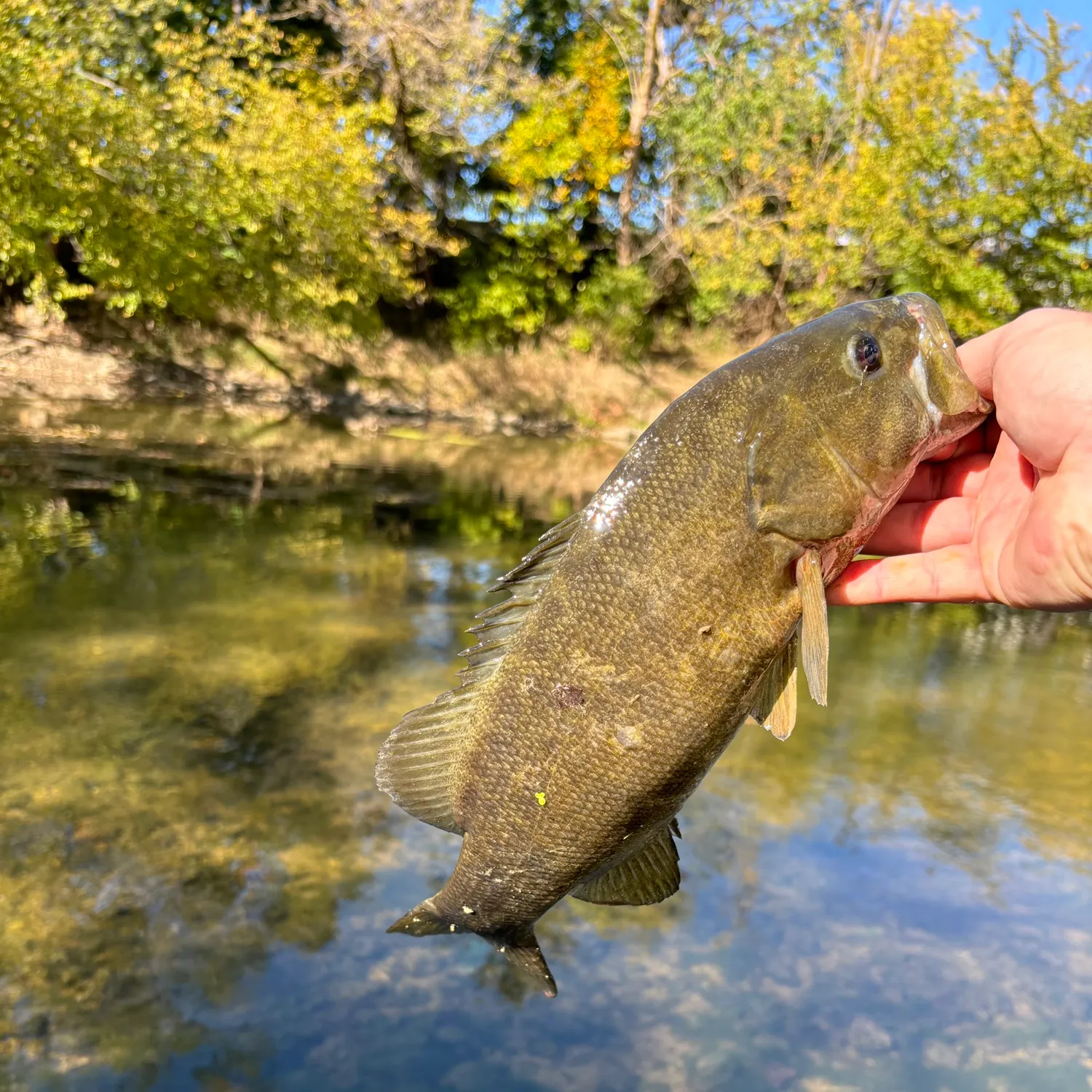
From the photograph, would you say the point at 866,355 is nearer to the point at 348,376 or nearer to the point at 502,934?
the point at 502,934

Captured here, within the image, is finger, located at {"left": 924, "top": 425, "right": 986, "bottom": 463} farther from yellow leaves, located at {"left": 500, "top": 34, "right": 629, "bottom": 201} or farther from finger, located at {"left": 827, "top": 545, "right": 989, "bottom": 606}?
yellow leaves, located at {"left": 500, "top": 34, "right": 629, "bottom": 201}

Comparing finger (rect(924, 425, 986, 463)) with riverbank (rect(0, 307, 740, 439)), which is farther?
riverbank (rect(0, 307, 740, 439))

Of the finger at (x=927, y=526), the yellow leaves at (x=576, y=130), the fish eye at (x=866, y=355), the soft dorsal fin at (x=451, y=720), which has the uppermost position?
the yellow leaves at (x=576, y=130)

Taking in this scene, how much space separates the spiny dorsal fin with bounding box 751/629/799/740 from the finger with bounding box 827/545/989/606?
74 cm

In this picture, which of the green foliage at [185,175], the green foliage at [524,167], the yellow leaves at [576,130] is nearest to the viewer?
the green foliage at [185,175]

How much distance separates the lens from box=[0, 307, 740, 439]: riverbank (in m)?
24.7

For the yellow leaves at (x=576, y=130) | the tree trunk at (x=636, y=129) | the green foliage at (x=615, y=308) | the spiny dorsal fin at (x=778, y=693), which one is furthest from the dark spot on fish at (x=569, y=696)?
the tree trunk at (x=636, y=129)

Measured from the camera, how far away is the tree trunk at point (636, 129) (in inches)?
1261

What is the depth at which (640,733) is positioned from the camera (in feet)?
8.75

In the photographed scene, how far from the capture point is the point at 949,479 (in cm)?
390

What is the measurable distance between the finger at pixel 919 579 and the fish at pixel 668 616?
597 mm

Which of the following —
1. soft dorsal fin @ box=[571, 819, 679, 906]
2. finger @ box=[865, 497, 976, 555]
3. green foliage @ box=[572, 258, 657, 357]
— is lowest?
soft dorsal fin @ box=[571, 819, 679, 906]

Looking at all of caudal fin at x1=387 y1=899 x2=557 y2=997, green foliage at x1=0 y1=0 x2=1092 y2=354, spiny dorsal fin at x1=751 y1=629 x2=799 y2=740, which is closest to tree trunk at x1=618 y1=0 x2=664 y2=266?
green foliage at x1=0 y1=0 x2=1092 y2=354

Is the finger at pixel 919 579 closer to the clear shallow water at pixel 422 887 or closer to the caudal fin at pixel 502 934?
the caudal fin at pixel 502 934
